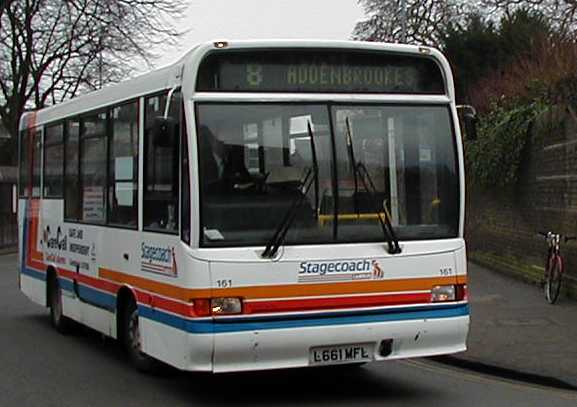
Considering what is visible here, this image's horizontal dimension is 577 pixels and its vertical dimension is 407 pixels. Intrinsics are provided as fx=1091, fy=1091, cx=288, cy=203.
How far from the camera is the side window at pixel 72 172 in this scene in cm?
1212


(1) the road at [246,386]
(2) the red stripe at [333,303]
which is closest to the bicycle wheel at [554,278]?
(1) the road at [246,386]

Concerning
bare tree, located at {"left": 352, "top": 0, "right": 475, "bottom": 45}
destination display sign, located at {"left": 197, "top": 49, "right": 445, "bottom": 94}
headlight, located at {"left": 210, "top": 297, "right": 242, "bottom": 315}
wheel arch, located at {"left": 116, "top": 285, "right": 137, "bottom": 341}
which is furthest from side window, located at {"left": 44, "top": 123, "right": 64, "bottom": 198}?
bare tree, located at {"left": 352, "top": 0, "right": 475, "bottom": 45}

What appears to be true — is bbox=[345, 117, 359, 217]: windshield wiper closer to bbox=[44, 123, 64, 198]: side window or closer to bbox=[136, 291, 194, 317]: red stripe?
bbox=[136, 291, 194, 317]: red stripe

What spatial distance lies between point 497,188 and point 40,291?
403 inches

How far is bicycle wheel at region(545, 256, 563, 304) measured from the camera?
Answer: 49.3 feet

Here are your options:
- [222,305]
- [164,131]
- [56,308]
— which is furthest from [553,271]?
[164,131]

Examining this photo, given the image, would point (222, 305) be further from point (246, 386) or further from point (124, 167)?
point (124, 167)

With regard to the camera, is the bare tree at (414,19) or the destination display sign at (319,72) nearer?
the destination display sign at (319,72)

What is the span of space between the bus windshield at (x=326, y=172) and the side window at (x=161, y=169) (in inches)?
13.4

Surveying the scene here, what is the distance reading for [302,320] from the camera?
8430 mm

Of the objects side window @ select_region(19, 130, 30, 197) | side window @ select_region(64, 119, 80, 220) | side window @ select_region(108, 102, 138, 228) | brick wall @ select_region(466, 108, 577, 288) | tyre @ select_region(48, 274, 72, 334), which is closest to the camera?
side window @ select_region(108, 102, 138, 228)

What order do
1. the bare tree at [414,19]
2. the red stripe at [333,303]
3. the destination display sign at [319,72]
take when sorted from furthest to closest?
1. the bare tree at [414,19]
2. the destination display sign at [319,72]
3. the red stripe at [333,303]

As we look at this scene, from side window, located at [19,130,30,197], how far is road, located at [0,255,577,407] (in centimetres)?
349

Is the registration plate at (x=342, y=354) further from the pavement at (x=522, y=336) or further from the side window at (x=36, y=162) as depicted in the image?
the side window at (x=36, y=162)
